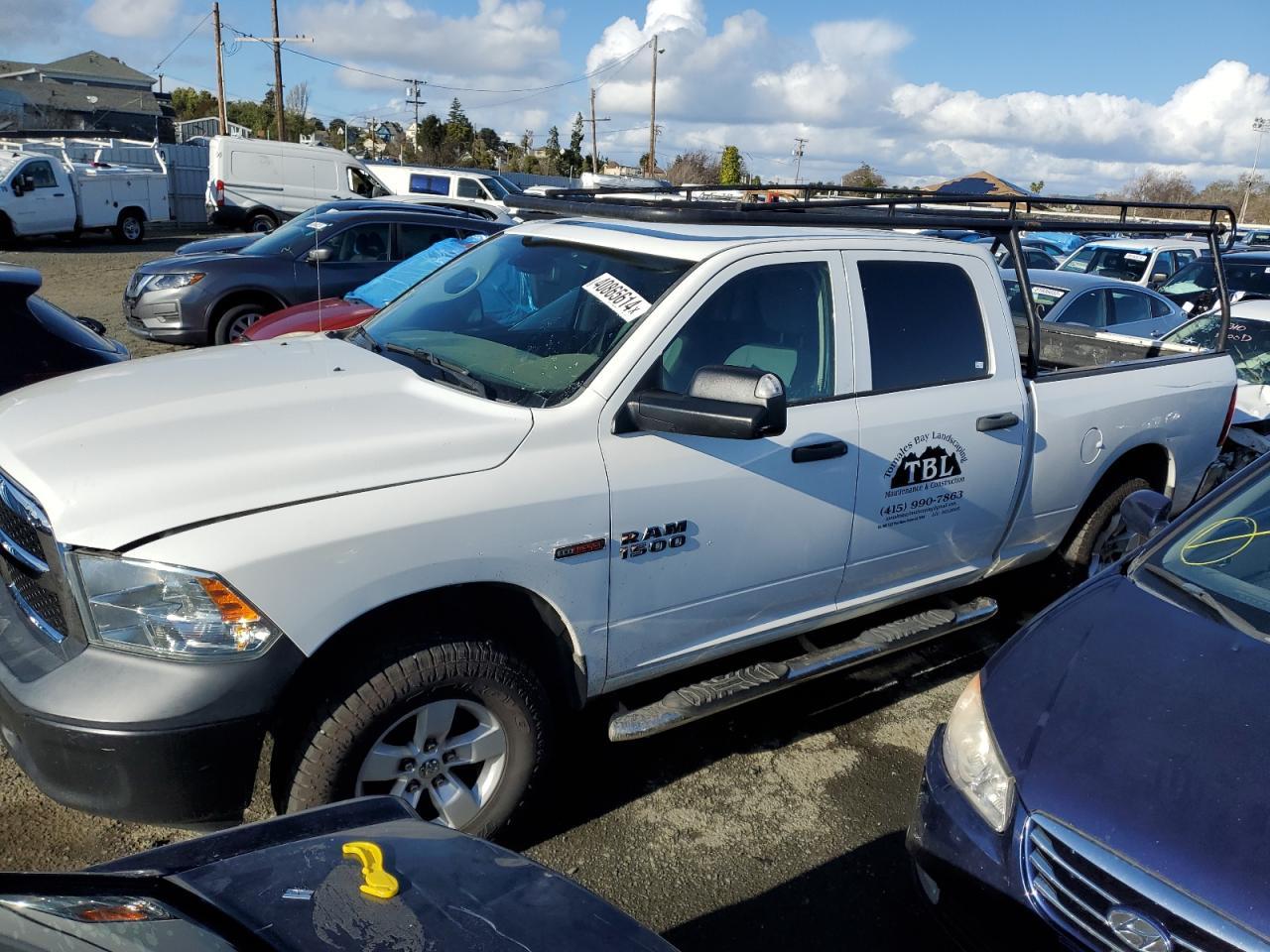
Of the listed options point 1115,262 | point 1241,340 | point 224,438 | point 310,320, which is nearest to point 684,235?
point 224,438

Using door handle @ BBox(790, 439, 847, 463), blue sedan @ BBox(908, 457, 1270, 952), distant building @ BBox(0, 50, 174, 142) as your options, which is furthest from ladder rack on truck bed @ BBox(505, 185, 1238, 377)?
distant building @ BBox(0, 50, 174, 142)

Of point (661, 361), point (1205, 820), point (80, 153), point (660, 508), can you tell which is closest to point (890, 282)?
point (661, 361)

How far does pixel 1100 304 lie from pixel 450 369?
27.1 feet

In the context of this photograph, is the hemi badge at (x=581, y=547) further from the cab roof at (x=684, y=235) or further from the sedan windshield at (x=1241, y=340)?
the sedan windshield at (x=1241, y=340)

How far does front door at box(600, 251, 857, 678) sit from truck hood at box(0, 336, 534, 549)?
48 cm

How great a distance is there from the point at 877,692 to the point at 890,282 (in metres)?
1.85

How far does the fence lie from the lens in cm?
2753

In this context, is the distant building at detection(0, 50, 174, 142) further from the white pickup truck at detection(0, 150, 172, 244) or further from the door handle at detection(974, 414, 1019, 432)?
the door handle at detection(974, 414, 1019, 432)

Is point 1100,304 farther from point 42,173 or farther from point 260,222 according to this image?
point 42,173

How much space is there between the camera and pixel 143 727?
94.4 inches

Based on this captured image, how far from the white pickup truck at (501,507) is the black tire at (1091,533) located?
71 centimetres

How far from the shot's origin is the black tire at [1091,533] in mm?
5004

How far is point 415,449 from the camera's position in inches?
110

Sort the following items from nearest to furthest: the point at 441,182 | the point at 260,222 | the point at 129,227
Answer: the point at 441,182 → the point at 129,227 → the point at 260,222
